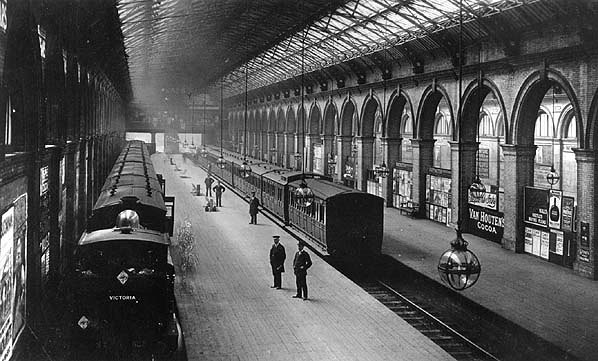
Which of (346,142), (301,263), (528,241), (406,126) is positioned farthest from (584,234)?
(406,126)

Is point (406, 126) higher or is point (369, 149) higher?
point (406, 126)

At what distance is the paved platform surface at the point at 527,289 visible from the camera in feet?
42.0

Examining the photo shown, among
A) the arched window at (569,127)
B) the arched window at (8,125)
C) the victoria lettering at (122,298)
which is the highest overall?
the arched window at (569,127)

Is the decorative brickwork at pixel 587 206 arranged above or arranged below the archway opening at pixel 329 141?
below

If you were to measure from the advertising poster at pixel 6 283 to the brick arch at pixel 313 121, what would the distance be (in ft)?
119

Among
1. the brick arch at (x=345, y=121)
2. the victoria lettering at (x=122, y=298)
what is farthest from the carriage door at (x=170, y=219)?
the brick arch at (x=345, y=121)

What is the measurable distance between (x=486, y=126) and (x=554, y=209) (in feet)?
49.9

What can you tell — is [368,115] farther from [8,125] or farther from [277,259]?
[8,125]

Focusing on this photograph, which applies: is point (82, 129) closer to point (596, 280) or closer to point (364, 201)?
point (364, 201)

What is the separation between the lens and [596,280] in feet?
57.4

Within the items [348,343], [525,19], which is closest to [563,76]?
[525,19]

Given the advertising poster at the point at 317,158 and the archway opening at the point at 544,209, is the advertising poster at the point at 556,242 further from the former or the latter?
the advertising poster at the point at 317,158

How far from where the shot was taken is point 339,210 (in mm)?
20250

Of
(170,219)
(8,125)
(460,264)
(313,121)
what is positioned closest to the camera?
(460,264)
